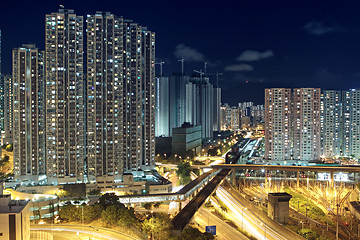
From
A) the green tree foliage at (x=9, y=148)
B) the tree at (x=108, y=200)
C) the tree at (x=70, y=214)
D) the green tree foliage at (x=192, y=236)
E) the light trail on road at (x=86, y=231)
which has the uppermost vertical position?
the green tree foliage at (x=9, y=148)

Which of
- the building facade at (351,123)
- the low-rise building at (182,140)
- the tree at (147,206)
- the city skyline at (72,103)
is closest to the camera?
the tree at (147,206)

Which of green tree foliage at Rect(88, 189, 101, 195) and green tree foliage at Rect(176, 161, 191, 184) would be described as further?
green tree foliage at Rect(176, 161, 191, 184)

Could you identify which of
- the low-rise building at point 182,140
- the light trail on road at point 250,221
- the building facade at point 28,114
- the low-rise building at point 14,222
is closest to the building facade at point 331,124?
the low-rise building at point 182,140

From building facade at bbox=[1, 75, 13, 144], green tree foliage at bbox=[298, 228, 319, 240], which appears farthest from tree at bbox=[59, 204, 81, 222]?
building facade at bbox=[1, 75, 13, 144]

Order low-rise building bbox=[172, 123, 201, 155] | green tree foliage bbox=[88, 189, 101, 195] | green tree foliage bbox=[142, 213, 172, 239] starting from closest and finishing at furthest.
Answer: green tree foliage bbox=[142, 213, 172, 239] → green tree foliage bbox=[88, 189, 101, 195] → low-rise building bbox=[172, 123, 201, 155]

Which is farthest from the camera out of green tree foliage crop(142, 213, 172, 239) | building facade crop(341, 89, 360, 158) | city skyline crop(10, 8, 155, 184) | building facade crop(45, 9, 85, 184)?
building facade crop(341, 89, 360, 158)

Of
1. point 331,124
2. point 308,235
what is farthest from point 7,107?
point 308,235

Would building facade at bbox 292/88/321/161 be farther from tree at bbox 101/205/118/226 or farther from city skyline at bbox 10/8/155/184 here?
tree at bbox 101/205/118/226

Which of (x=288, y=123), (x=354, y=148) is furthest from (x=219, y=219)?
(x=354, y=148)

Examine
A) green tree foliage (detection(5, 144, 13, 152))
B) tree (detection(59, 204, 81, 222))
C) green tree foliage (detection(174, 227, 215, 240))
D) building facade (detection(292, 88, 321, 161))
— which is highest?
building facade (detection(292, 88, 321, 161))

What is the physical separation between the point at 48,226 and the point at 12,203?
3.72 metres

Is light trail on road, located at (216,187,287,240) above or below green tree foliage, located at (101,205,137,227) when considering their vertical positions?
below

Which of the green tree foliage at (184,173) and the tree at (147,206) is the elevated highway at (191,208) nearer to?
the tree at (147,206)

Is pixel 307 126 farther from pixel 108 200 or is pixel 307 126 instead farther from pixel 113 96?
pixel 108 200
